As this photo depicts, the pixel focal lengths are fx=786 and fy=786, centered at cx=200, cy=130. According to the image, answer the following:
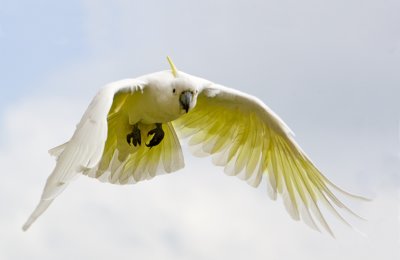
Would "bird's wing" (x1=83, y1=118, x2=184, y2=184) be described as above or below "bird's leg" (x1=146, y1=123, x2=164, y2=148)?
below

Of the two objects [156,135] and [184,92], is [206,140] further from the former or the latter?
[184,92]

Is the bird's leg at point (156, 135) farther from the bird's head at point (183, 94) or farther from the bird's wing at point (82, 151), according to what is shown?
the bird's wing at point (82, 151)

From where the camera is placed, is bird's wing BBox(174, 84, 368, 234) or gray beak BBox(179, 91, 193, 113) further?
bird's wing BBox(174, 84, 368, 234)

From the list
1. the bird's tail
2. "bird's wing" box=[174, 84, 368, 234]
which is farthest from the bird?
the bird's tail

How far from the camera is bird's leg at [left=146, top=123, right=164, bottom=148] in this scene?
603 cm

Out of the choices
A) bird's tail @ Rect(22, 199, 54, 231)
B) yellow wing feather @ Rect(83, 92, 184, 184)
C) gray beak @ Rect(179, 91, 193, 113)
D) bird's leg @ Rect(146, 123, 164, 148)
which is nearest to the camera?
bird's tail @ Rect(22, 199, 54, 231)

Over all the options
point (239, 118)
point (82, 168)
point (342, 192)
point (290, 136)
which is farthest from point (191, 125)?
point (82, 168)

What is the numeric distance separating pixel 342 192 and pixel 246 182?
87 centimetres

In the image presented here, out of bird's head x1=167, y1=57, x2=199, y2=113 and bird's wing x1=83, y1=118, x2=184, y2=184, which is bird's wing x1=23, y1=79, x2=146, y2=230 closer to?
bird's head x1=167, y1=57, x2=199, y2=113

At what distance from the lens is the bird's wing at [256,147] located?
20.3 feet

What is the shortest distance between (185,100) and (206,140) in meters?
1.03

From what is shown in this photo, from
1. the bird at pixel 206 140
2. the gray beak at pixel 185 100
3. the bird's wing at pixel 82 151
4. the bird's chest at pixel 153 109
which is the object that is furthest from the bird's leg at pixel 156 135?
the bird's wing at pixel 82 151

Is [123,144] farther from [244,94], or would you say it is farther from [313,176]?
[313,176]

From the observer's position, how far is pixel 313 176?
20.7ft
